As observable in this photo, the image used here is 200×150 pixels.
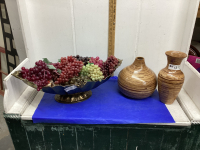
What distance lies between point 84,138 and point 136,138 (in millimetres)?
257

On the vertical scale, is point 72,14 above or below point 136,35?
above

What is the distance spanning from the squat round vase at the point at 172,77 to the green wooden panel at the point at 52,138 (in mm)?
577

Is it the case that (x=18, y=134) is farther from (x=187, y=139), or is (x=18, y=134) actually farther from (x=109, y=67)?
(x=187, y=139)

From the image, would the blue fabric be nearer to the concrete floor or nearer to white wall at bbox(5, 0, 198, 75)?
white wall at bbox(5, 0, 198, 75)

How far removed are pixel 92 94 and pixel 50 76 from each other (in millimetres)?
291

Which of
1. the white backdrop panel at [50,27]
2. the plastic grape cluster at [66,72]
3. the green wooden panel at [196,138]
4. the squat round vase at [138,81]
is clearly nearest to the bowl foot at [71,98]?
the plastic grape cluster at [66,72]

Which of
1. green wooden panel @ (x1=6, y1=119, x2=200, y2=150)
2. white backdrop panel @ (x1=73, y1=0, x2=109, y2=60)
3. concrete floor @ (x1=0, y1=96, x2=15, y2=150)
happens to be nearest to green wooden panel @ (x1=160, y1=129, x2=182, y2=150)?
green wooden panel @ (x1=6, y1=119, x2=200, y2=150)

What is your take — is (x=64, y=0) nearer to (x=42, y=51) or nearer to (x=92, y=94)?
(x=42, y=51)

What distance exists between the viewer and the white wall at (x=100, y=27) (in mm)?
955

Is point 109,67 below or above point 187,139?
above

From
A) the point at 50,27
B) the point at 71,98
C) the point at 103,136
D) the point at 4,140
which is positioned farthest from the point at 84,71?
the point at 4,140

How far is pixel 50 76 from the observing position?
2.48 ft

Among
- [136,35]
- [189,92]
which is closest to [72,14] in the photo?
[136,35]

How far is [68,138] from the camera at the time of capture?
81cm
